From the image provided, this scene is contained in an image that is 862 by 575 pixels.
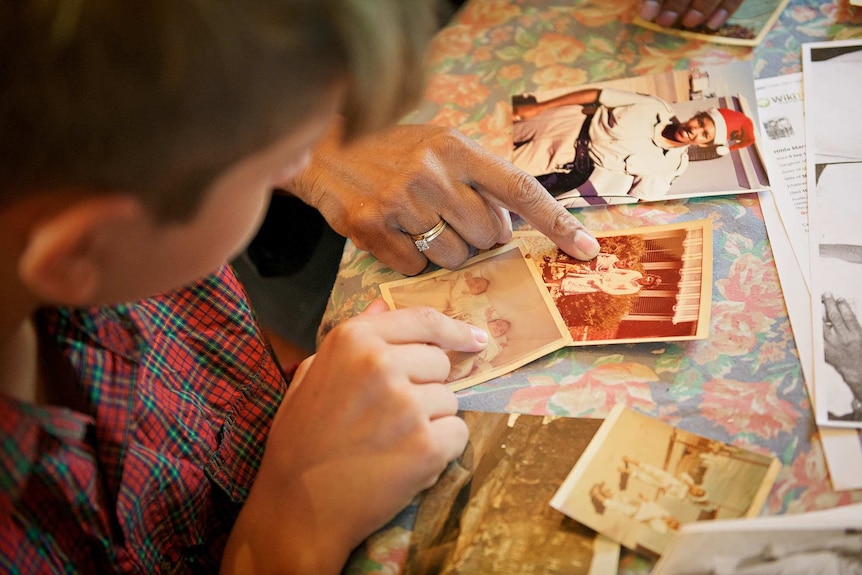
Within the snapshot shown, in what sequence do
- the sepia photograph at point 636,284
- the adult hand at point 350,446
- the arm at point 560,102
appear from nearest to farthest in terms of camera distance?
the adult hand at point 350,446, the sepia photograph at point 636,284, the arm at point 560,102

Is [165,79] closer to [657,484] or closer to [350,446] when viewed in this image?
[350,446]

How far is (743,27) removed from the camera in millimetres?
1097

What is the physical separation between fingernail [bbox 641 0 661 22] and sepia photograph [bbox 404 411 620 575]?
753 mm

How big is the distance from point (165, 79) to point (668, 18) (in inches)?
37.0

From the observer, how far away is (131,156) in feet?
1.44

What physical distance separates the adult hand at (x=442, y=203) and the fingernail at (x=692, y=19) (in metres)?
0.48

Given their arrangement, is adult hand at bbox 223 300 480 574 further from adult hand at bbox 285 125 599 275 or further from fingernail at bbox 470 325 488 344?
adult hand at bbox 285 125 599 275

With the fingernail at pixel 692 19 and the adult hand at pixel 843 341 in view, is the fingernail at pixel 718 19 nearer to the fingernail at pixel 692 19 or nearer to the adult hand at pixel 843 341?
the fingernail at pixel 692 19

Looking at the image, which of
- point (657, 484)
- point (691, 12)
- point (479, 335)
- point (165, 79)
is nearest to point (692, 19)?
point (691, 12)

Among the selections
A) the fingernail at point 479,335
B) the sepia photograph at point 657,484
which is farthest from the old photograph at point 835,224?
the fingernail at point 479,335

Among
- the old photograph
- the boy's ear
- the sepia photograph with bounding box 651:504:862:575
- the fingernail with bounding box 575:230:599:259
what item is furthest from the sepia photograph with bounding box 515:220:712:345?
the boy's ear

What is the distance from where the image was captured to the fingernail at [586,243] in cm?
85

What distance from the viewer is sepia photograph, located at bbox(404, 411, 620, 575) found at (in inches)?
23.9

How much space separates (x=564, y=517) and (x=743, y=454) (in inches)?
7.0
